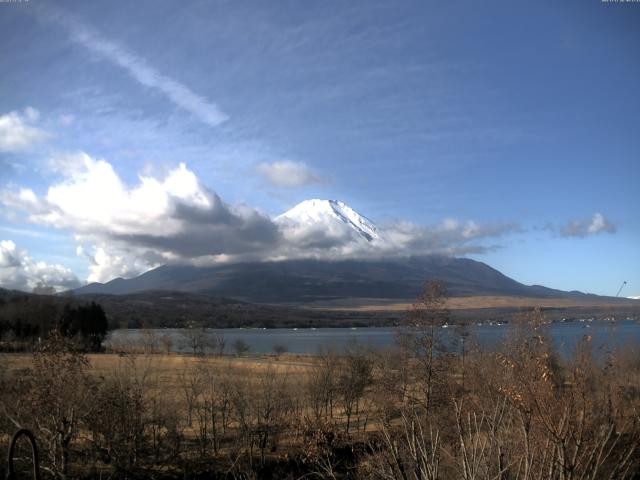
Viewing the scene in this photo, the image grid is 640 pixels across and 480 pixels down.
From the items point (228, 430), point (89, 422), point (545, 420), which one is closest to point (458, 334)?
point (228, 430)

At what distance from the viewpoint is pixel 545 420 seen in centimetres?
696

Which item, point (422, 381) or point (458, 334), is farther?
point (458, 334)

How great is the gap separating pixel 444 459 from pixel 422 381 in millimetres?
11513

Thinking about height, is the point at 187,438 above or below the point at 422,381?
below

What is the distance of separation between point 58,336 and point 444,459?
1308cm

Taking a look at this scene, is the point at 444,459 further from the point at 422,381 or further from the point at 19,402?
the point at 19,402

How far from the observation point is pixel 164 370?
60.3 metres

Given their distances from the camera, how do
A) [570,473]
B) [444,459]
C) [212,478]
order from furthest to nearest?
1. [212,478]
2. [444,459]
3. [570,473]

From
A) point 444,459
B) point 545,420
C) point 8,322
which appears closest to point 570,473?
point 545,420

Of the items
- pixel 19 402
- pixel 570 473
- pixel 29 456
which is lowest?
pixel 29 456

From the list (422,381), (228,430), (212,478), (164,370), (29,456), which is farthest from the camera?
(164,370)

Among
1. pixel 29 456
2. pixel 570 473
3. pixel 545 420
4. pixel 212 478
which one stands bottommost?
pixel 212 478

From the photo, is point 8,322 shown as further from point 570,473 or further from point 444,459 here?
point 570,473

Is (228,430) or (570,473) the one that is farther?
(228,430)
